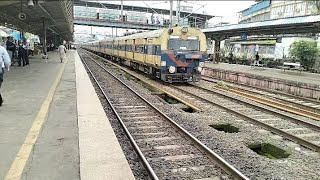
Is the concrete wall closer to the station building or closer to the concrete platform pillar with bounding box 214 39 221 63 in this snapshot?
the station building

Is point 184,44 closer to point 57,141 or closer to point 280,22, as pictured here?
point 280,22

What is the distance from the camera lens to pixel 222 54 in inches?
1742

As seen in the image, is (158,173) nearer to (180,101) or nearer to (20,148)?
(20,148)

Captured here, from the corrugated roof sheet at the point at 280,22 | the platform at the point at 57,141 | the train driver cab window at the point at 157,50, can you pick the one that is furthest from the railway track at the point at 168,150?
the corrugated roof sheet at the point at 280,22

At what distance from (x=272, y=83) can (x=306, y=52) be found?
8.65m

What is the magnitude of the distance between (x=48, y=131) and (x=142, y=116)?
3172mm

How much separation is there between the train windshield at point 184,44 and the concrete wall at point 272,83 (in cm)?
419

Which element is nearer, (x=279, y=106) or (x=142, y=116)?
(x=142, y=116)

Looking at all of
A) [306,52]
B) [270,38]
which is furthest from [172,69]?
[270,38]

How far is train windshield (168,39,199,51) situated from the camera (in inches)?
655

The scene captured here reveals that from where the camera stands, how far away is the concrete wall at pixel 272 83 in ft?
49.2

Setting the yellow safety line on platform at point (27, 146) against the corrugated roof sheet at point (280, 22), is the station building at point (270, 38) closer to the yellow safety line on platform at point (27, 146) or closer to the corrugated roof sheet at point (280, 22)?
the corrugated roof sheet at point (280, 22)

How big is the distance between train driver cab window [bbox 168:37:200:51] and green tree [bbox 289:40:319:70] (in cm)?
1120

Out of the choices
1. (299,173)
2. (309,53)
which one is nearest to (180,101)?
(299,173)
